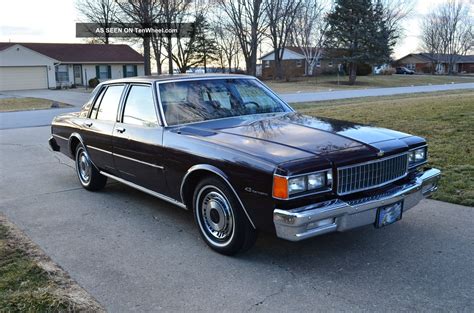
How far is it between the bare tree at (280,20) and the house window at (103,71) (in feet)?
57.7

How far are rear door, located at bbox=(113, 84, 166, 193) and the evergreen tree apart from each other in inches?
1636

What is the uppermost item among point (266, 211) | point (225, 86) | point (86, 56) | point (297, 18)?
point (297, 18)

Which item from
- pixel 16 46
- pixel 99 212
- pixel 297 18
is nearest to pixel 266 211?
pixel 99 212

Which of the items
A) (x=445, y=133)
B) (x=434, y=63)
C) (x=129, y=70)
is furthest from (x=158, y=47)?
(x=434, y=63)

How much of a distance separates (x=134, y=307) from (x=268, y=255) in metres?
1.33

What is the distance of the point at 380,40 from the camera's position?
145 feet

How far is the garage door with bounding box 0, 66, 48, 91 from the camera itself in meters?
43.8

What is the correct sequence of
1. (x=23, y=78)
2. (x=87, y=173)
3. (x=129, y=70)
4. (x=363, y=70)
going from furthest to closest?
(x=363, y=70)
(x=129, y=70)
(x=23, y=78)
(x=87, y=173)

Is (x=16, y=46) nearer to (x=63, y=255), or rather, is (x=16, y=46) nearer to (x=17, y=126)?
(x=17, y=126)

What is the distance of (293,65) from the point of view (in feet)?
206

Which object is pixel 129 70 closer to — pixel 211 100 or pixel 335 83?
pixel 335 83

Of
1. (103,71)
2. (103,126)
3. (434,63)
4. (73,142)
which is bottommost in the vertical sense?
(73,142)

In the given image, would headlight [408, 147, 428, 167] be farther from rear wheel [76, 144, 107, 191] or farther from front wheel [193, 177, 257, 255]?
rear wheel [76, 144, 107, 191]

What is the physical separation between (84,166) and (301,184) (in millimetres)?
4001
